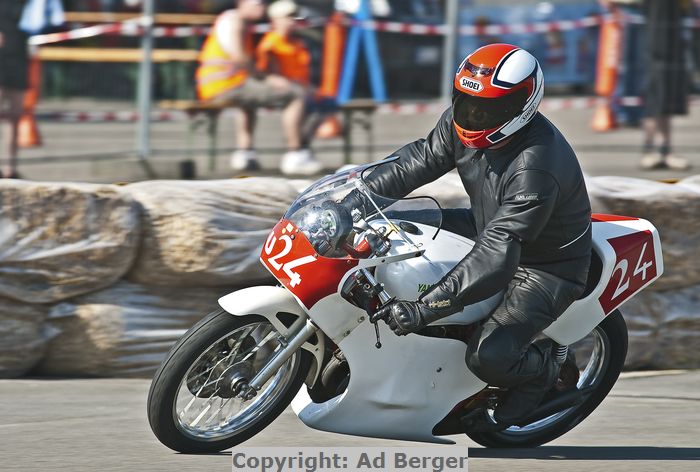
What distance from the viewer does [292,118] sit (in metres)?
10.6

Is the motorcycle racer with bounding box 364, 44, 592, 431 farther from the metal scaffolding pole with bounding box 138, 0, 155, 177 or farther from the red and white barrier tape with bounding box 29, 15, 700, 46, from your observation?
the red and white barrier tape with bounding box 29, 15, 700, 46

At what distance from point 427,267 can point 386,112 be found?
24.9 feet

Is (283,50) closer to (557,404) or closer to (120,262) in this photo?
(120,262)

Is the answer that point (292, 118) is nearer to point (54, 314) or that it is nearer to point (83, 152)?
point (83, 152)

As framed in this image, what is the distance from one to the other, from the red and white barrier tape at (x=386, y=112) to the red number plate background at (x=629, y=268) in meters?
5.65

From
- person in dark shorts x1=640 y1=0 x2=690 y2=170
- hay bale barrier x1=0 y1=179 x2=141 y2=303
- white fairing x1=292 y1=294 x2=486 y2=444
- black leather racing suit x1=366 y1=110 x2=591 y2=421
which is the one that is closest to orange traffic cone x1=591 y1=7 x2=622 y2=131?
person in dark shorts x1=640 y1=0 x2=690 y2=170

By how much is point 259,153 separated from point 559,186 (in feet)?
19.9

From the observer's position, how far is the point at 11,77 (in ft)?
31.7

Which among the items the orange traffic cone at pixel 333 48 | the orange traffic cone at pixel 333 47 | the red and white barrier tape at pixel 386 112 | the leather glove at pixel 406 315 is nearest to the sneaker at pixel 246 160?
the red and white barrier tape at pixel 386 112

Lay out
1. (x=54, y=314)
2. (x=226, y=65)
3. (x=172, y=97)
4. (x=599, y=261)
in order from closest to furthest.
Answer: (x=599, y=261) → (x=54, y=314) → (x=226, y=65) → (x=172, y=97)

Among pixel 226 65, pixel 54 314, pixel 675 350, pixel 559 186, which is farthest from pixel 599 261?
pixel 226 65

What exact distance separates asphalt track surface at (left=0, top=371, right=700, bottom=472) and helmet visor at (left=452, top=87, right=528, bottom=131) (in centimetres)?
124

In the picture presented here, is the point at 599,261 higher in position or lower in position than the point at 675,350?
higher

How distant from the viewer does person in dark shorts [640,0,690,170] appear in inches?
424
